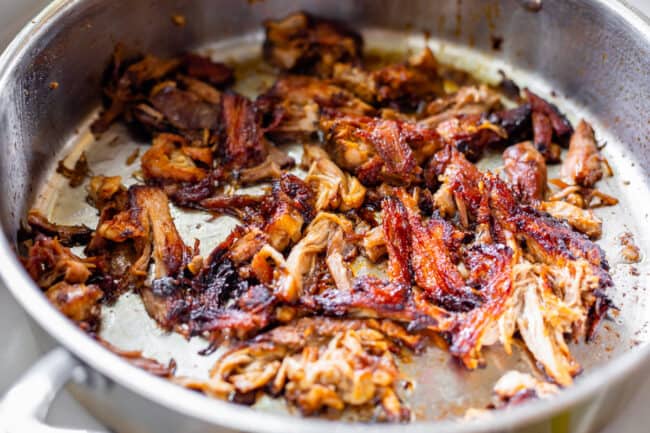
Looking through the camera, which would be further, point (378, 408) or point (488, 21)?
point (488, 21)

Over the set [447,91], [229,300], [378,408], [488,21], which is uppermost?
[488,21]

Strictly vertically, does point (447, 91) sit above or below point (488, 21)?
below

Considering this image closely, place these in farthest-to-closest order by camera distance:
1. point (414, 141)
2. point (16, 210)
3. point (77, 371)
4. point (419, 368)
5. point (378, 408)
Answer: point (414, 141)
point (16, 210)
point (419, 368)
point (378, 408)
point (77, 371)

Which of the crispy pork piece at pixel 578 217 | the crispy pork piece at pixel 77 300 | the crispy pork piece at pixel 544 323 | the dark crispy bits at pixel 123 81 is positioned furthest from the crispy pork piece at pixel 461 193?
the dark crispy bits at pixel 123 81

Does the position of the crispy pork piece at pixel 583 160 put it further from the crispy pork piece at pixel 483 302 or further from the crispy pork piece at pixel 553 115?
the crispy pork piece at pixel 483 302

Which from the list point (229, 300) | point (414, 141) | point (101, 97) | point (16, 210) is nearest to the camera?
point (229, 300)

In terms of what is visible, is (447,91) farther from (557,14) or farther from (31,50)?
(31,50)

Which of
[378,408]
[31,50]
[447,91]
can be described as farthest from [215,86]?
[378,408]
